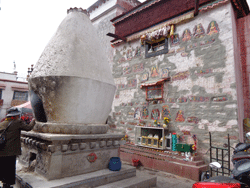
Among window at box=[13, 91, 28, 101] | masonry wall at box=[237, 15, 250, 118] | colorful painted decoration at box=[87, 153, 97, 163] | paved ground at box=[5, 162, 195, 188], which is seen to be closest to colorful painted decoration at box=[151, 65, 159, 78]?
masonry wall at box=[237, 15, 250, 118]

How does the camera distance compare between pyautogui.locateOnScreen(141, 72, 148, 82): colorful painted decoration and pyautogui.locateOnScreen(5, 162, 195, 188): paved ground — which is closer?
pyautogui.locateOnScreen(5, 162, 195, 188): paved ground

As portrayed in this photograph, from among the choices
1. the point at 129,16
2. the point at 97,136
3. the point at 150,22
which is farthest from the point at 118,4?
the point at 97,136

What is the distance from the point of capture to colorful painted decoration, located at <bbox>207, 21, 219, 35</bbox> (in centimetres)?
600

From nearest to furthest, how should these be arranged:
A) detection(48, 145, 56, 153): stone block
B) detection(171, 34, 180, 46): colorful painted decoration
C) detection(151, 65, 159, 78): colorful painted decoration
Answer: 1. detection(48, 145, 56, 153): stone block
2. detection(171, 34, 180, 46): colorful painted decoration
3. detection(151, 65, 159, 78): colorful painted decoration

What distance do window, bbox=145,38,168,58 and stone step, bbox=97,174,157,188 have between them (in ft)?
16.9

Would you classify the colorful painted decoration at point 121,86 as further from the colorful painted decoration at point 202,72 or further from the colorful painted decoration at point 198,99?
the colorful painted decoration at point 202,72

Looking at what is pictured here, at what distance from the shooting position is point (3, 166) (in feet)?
9.66

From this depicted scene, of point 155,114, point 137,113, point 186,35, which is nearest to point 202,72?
point 186,35

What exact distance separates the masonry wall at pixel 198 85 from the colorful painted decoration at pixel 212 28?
37mm

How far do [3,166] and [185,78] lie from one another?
19.6ft

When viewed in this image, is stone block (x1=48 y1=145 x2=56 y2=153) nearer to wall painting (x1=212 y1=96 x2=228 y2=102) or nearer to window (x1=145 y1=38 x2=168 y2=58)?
wall painting (x1=212 y1=96 x2=228 y2=102)

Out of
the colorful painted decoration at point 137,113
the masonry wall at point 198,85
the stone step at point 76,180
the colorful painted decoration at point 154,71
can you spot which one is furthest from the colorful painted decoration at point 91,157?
the colorful painted decoration at point 154,71

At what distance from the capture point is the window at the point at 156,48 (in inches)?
292

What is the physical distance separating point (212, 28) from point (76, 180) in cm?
630
